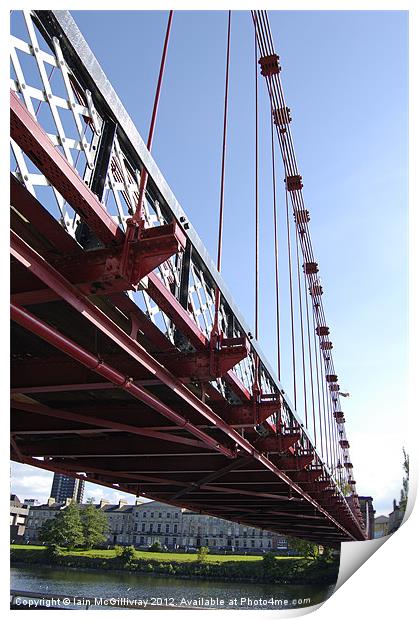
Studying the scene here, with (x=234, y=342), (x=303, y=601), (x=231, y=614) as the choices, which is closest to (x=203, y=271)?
(x=234, y=342)

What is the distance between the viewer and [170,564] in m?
64.6

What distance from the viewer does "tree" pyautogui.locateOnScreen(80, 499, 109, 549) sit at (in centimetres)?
6736

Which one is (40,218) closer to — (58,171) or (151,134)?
(58,171)

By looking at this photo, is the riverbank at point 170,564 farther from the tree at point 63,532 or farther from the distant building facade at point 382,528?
the distant building facade at point 382,528

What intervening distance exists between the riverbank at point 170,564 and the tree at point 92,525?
4.67ft

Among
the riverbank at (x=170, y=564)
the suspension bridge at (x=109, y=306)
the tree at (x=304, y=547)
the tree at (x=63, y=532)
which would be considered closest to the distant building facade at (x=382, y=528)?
the suspension bridge at (x=109, y=306)

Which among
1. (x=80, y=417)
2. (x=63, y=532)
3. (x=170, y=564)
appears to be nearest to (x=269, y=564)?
(x=170, y=564)

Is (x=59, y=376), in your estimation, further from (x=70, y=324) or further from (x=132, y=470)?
(x=132, y=470)

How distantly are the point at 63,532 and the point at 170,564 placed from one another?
42.7 feet

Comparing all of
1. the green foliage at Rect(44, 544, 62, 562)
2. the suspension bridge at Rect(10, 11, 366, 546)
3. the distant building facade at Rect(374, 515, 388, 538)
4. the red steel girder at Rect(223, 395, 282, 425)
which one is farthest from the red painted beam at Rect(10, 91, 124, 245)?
the green foliage at Rect(44, 544, 62, 562)

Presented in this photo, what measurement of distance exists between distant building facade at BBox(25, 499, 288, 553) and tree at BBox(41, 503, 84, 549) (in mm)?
24415

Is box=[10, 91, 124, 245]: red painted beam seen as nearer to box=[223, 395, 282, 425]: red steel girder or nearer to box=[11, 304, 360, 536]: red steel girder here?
box=[11, 304, 360, 536]: red steel girder

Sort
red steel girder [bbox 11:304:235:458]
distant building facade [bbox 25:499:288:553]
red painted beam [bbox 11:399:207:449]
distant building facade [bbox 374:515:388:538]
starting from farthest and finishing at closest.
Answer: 1. distant building facade [bbox 25:499:288:553]
2. distant building facade [bbox 374:515:388:538]
3. red painted beam [bbox 11:399:207:449]
4. red steel girder [bbox 11:304:235:458]
